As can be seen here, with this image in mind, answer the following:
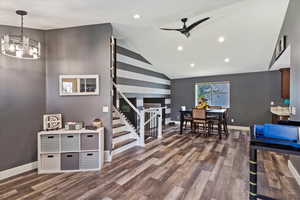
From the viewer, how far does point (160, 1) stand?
2.47 m

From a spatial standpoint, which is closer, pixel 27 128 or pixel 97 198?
pixel 97 198

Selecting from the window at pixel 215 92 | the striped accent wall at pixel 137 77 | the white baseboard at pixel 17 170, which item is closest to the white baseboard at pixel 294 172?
the window at pixel 215 92

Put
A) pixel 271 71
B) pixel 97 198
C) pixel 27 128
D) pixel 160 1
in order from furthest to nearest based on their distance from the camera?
pixel 271 71 < pixel 27 128 < pixel 160 1 < pixel 97 198

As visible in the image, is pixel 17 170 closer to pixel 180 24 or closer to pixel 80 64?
pixel 80 64

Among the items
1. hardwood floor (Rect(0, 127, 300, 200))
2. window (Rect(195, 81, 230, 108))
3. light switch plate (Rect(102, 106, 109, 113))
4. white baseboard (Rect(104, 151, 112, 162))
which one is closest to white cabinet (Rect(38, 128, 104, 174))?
hardwood floor (Rect(0, 127, 300, 200))

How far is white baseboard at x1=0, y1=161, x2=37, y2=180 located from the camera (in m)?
2.69

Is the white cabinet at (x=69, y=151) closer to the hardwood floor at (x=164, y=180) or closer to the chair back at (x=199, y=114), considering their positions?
the hardwood floor at (x=164, y=180)

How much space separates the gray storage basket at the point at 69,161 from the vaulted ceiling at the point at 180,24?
2.56m

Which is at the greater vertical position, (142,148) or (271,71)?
(271,71)

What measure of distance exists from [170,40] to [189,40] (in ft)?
2.04

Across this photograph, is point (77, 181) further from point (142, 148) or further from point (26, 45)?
point (26, 45)

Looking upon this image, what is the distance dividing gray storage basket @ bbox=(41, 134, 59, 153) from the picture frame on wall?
0.20 meters

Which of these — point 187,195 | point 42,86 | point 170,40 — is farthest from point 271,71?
point 42,86

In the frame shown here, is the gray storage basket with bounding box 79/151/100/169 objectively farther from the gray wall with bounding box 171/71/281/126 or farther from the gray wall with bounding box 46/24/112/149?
the gray wall with bounding box 171/71/281/126
